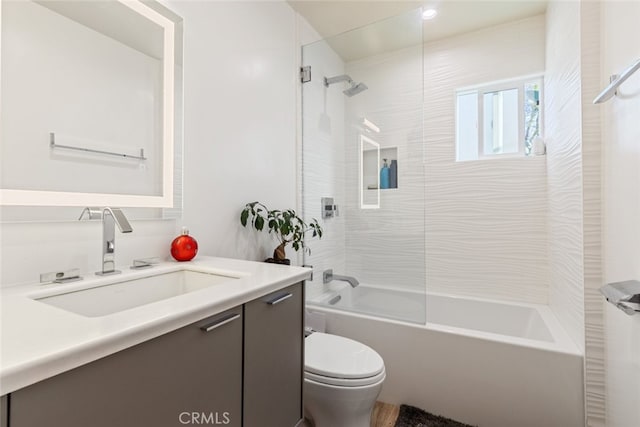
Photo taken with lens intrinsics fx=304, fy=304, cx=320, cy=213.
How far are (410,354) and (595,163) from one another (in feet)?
4.24

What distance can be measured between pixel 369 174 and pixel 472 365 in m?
1.44

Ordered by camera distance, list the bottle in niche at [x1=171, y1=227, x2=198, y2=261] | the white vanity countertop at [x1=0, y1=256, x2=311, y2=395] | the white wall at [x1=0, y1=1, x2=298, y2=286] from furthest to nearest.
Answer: the bottle in niche at [x1=171, y1=227, x2=198, y2=261] → the white wall at [x1=0, y1=1, x2=298, y2=286] → the white vanity countertop at [x1=0, y1=256, x2=311, y2=395]

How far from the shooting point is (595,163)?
1.32 meters

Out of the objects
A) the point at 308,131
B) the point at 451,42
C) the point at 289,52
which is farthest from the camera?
the point at 451,42

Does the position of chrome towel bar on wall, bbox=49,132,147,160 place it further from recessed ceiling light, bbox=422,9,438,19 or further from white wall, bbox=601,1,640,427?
recessed ceiling light, bbox=422,9,438,19

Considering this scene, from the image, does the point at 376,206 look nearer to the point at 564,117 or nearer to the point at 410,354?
the point at 410,354

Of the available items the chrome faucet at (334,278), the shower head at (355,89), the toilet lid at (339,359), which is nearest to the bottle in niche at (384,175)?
the shower head at (355,89)

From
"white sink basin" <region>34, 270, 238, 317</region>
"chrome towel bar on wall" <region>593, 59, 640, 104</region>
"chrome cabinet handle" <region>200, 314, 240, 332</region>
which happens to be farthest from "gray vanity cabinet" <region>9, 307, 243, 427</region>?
"chrome towel bar on wall" <region>593, 59, 640, 104</region>

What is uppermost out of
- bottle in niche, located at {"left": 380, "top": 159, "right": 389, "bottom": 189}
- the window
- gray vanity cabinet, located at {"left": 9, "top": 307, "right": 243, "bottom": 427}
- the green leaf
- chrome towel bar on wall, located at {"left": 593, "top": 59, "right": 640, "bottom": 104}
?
the window

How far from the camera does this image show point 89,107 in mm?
1065

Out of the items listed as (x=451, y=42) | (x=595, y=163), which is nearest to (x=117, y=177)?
(x=595, y=163)

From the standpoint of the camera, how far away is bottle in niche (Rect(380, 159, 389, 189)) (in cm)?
234

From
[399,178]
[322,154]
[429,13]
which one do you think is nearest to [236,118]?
[322,154]

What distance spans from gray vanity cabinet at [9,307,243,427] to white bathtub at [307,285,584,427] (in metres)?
1.20
